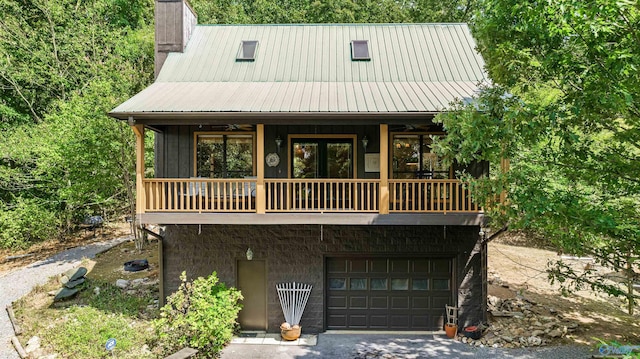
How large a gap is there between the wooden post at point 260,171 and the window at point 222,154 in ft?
5.65

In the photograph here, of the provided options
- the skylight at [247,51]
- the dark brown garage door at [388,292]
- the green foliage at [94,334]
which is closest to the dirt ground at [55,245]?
the green foliage at [94,334]

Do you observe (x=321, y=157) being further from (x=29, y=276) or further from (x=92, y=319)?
(x=29, y=276)

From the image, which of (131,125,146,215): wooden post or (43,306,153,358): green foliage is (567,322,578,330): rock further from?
(131,125,146,215): wooden post

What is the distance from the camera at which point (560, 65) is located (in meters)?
5.31

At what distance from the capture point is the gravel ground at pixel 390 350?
7586mm

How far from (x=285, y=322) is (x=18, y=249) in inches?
552

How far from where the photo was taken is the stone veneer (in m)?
8.78

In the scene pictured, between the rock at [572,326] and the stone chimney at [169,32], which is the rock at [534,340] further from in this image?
the stone chimney at [169,32]

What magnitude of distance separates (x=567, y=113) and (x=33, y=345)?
11.3 metres

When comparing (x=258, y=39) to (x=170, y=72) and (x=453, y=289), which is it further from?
(x=453, y=289)

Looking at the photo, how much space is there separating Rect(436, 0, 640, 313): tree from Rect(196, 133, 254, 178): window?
5.10 m

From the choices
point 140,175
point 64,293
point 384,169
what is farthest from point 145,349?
point 384,169

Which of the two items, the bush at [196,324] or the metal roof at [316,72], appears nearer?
the bush at [196,324]

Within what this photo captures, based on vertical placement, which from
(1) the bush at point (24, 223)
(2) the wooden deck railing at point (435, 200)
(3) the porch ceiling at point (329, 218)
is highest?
(2) the wooden deck railing at point (435, 200)
